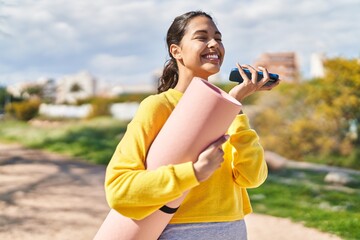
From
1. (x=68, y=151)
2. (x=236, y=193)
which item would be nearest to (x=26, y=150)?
(x=68, y=151)

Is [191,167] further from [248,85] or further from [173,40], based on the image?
[173,40]

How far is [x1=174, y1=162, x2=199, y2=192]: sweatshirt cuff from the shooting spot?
149 cm

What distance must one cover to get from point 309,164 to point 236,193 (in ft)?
37.0

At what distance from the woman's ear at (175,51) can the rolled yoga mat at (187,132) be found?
0.86ft

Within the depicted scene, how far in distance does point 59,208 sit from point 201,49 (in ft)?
18.2

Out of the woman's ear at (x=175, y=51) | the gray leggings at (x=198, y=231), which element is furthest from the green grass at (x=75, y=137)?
the gray leggings at (x=198, y=231)

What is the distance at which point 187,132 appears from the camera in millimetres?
1538

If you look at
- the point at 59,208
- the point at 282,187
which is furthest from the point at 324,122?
the point at 59,208

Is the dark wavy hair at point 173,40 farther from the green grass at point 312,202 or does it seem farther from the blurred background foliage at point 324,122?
the blurred background foliage at point 324,122

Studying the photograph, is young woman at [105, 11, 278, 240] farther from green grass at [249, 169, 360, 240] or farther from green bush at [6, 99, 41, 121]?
green bush at [6, 99, 41, 121]

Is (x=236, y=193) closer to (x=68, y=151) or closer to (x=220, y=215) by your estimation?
(x=220, y=215)

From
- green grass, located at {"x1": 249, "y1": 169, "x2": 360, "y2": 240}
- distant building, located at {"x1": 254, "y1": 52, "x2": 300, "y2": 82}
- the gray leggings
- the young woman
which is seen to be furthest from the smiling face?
distant building, located at {"x1": 254, "y1": 52, "x2": 300, "y2": 82}

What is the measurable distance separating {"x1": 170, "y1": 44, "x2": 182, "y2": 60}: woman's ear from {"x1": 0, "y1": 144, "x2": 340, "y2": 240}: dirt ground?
420 centimetres

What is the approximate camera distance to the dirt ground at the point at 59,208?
19.3 ft
